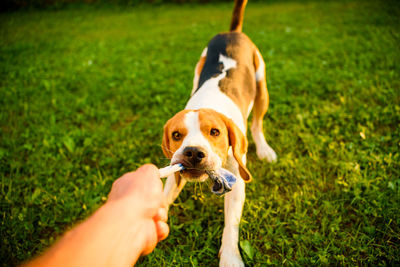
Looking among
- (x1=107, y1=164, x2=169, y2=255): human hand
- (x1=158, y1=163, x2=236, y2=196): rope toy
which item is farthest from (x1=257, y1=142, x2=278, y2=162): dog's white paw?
(x1=107, y1=164, x2=169, y2=255): human hand

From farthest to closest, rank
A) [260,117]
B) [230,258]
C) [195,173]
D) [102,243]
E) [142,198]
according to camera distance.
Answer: [260,117], [230,258], [195,173], [142,198], [102,243]

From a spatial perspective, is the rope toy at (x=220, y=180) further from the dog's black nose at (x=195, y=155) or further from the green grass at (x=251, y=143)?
the green grass at (x=251, y=143)

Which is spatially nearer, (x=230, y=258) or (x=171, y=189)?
(x=230, y=258)

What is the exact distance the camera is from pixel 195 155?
185 centimetres

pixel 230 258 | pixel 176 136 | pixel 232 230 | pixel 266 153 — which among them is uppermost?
pixel 176 136

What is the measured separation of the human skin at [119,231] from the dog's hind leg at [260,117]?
219cm

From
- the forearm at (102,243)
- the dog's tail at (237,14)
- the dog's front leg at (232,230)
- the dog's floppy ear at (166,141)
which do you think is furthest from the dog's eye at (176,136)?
the dog's tail at (237,14)

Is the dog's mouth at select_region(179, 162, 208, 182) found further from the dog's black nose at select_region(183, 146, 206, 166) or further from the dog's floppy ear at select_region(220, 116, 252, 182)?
the dog's floppy ear at select_region(220, 116, 252, 182)

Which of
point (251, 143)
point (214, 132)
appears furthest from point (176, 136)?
point (251, 143)

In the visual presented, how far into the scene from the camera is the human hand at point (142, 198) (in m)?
1.13

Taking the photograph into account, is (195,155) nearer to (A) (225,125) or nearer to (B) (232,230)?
(A) (225,125)

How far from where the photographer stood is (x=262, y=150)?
3.32 m

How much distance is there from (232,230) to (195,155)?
92 cm

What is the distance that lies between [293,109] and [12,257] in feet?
13.5
